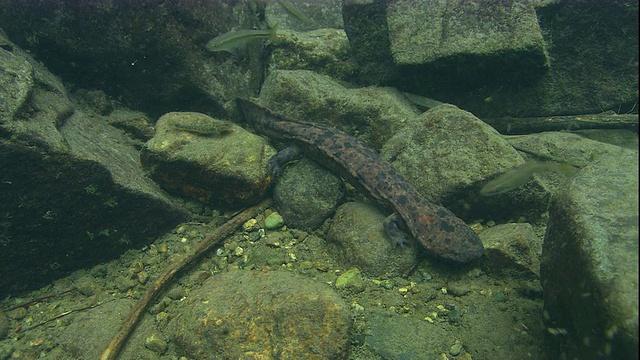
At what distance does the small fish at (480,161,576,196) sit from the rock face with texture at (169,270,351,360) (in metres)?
2.35

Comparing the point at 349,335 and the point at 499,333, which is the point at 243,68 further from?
the point at 499,333

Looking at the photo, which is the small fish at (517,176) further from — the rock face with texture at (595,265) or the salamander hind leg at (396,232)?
the salamander hind leg at (396,232)

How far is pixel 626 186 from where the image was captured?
2777 millimetres

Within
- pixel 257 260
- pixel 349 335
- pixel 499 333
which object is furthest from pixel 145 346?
pixel 499 333

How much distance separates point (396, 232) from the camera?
14.5ft

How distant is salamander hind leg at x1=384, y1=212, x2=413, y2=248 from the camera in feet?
14.2

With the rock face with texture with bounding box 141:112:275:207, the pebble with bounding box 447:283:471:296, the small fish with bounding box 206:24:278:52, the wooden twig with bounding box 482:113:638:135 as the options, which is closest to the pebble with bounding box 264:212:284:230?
the rock face with texture with bounding box 141:112:275:207

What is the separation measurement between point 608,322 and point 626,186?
1283 millimetres

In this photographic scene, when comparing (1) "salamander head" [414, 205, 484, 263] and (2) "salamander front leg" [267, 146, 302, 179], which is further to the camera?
(2) "salamander front leg" [267, 146, 302, 179]

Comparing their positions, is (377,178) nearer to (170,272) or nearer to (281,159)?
(281,159)

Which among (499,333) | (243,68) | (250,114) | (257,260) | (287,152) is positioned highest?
(243,68)

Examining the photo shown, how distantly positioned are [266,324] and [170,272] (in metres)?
1.61

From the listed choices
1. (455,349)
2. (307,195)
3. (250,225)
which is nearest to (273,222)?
(250,225)

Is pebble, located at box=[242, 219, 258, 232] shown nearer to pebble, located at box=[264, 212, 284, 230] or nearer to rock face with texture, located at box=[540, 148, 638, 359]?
pebble, located at box=[264, 212, 284, 230]
